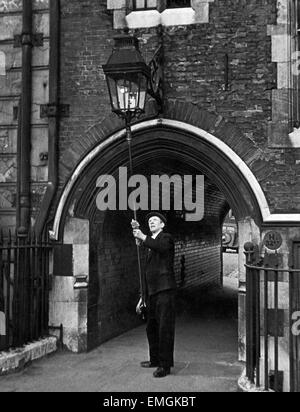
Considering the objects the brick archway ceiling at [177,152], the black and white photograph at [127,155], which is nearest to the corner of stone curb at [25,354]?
the black and white photograph at [127,155]

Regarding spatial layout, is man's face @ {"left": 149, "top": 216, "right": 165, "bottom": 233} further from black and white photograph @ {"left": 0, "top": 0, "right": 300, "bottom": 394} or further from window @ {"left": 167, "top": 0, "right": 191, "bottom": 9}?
window @ {"left": 167, "top": 0, "right": 191, "bottom": 9}

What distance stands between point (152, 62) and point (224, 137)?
1.25 m

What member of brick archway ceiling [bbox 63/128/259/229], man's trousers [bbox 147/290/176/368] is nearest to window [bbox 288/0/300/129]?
brick archway ceiling [bbox 63/128/259/229]

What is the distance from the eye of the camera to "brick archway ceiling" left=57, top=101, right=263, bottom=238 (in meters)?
6.57

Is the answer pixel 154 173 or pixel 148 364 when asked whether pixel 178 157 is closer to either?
pixel 154 173

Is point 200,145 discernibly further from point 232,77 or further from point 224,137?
point 232,77

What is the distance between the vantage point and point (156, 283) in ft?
18.9

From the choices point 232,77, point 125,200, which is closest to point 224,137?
point 232,77

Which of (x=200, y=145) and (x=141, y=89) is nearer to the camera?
(x=141, y=89)

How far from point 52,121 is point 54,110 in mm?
144

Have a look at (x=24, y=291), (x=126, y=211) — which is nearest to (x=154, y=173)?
(x=126, y=211)

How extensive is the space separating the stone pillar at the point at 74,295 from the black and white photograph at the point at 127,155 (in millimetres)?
13

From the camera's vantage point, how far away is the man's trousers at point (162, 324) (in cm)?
566

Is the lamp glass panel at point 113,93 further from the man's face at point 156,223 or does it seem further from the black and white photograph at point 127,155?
the man's face at point 156,223
